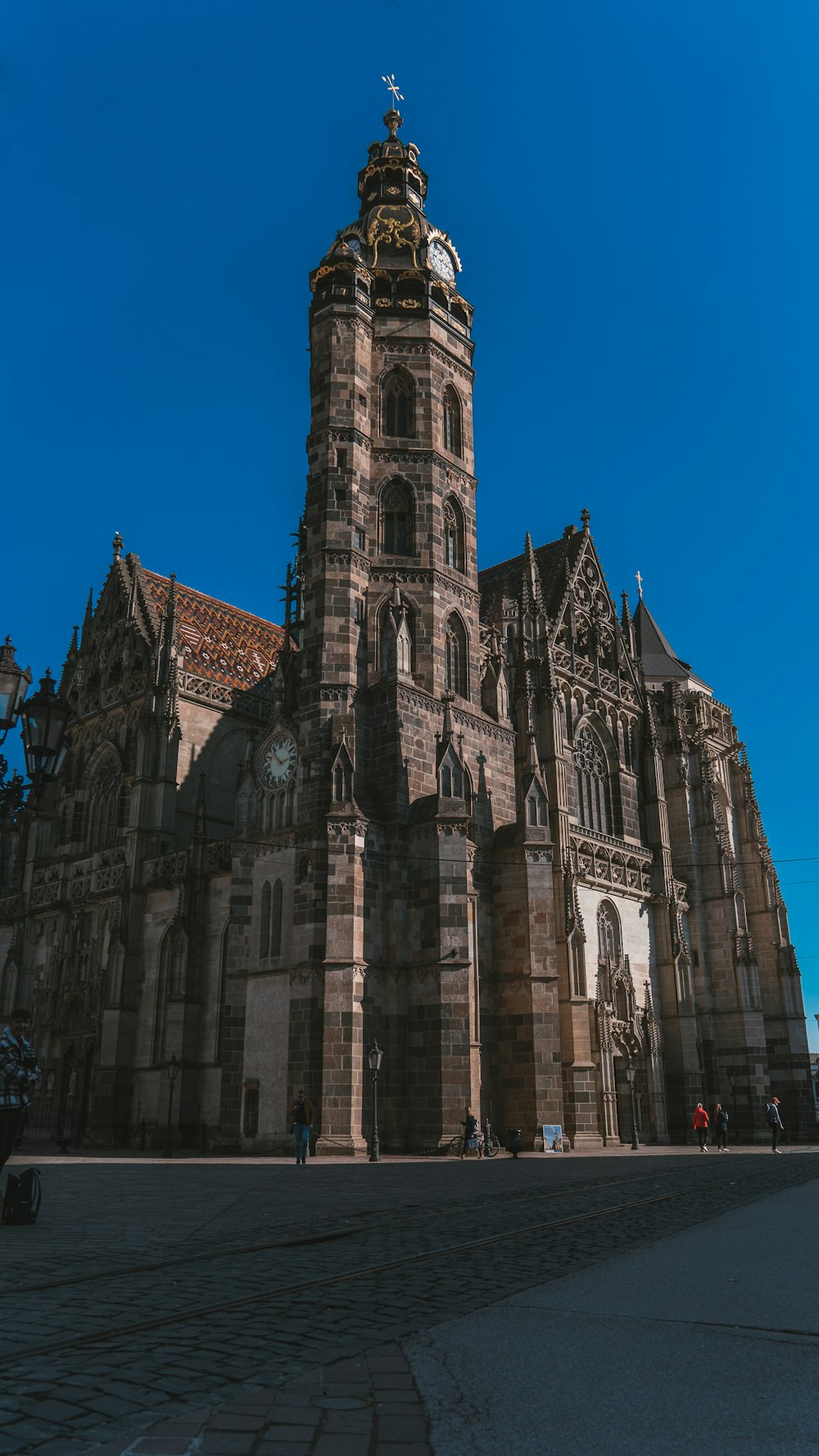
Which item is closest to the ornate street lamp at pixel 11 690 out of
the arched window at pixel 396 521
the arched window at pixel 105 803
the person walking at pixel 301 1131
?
the person walking at pixel 301 1131

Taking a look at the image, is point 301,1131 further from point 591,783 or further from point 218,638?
point 218,638

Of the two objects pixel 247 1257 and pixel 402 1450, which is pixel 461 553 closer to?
pixel 247 1257

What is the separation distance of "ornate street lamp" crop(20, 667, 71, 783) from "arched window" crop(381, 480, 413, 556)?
23.5 m

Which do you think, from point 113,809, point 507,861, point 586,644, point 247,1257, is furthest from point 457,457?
point 247,1257

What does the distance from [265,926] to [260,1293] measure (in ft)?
78.3

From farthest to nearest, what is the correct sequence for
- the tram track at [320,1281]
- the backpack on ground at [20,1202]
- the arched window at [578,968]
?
the arched window at [578,968] → the backpack on ground at [20,1202] → the tram track at [320,1281]

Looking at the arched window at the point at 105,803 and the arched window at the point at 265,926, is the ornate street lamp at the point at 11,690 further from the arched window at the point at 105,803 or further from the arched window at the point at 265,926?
the arched window at the point at 105,803

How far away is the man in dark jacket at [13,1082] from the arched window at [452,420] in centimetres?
3048

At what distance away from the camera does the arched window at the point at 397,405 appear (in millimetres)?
37469

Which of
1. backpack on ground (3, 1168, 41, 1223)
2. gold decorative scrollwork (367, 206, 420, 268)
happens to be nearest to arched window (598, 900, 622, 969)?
gold decorative scrollwork (367, 206, 420, 268)

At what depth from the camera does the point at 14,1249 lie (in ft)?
32.1

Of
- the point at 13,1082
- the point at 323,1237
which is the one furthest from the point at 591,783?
the point at 13,1082

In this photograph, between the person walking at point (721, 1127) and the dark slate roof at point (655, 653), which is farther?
the dark slate roof at point (655, 653)

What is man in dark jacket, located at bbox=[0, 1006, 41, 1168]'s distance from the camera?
1150 cm
